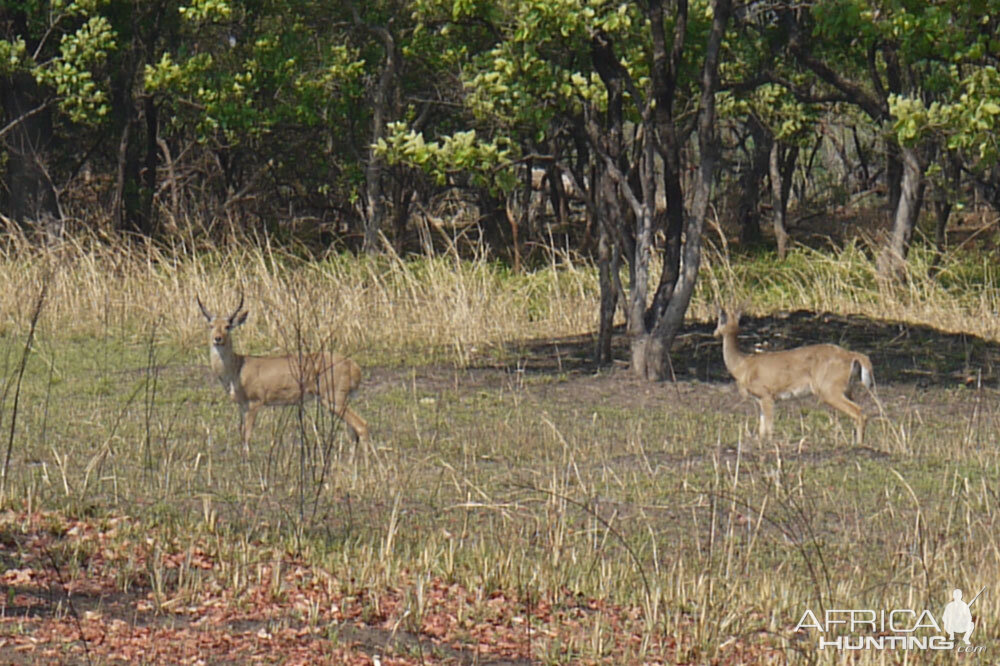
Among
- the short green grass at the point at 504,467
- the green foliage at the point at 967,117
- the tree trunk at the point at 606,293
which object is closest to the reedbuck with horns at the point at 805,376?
the short green grass at the point at 504,467

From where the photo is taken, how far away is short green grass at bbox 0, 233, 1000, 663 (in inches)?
254

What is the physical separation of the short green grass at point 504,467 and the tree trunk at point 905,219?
1787 mm

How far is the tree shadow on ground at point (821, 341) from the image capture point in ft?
46.1

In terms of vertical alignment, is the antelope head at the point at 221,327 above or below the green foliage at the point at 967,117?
A: below

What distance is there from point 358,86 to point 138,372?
352 inches

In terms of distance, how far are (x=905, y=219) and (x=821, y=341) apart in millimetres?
4969

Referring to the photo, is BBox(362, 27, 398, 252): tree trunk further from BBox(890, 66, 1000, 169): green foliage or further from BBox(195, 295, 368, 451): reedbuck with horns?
BBox(890, 66, 1000, 169): green foliage

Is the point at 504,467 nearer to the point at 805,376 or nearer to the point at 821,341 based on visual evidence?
the point at 805,376

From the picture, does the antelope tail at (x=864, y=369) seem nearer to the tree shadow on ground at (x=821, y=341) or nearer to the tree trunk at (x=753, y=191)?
the tree shadow on ground at (x=821, y=341)

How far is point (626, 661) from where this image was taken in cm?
550

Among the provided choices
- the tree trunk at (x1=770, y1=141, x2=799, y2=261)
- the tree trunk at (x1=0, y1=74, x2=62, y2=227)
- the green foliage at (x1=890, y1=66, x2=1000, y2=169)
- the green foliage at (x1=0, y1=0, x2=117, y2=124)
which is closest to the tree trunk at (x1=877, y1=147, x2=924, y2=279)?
the tree trunk at (x1=770, y1=141, x2=799, y2=261)

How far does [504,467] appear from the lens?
9.25 metres

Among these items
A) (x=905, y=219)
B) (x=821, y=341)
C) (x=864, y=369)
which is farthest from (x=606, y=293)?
(x=905, y=219)

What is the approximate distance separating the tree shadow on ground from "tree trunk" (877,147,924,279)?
90.7 inches
